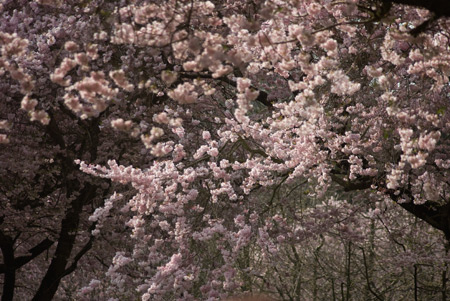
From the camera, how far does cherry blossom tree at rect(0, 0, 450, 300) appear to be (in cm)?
530

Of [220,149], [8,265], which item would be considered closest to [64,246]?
[8,265]

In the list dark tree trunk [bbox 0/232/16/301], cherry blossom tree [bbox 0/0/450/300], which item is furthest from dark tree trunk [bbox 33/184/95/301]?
dark tree trunk [bbox 0/232/16/301]

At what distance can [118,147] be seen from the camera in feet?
34.3

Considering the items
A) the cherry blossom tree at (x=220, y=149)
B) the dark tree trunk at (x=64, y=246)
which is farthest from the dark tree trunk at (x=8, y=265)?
the dark tree trunk at (x=64, y=246)

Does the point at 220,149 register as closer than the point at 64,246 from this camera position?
Yes

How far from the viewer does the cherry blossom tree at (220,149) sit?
530 centimetres

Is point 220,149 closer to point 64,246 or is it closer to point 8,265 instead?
point 64,246

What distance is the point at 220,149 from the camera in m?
8.53

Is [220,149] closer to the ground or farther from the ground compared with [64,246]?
farther from the ground

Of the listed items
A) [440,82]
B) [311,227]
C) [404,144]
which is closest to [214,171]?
[311,227]

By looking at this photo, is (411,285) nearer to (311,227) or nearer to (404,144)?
(311,227)

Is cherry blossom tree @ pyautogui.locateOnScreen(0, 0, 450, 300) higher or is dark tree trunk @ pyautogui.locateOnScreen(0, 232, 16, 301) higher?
cherry blossom tree @ pyautogui.locateOnScreen(0, 0, 450, 300)

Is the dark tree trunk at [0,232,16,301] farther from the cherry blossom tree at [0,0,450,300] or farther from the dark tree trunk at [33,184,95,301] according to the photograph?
the dark tree trunk at [33,184,95,301]

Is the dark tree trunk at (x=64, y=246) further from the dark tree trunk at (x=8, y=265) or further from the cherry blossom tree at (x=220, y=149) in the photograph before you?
the dark tree trunk at (x=8, y=265)
